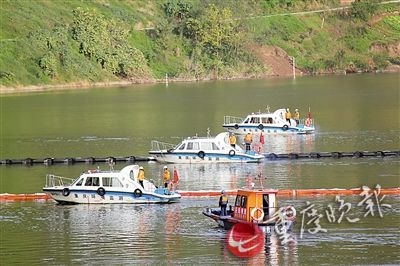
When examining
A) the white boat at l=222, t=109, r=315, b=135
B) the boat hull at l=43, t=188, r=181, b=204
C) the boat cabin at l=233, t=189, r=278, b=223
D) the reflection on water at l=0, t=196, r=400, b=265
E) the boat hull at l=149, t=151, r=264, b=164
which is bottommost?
the reflection on water at l=0, t=196, r=400, b=265

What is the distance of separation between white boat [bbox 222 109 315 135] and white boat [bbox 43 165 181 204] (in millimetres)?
45104

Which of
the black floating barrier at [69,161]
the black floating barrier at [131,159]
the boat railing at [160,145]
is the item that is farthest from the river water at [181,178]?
the black floating barrier at [131,159]

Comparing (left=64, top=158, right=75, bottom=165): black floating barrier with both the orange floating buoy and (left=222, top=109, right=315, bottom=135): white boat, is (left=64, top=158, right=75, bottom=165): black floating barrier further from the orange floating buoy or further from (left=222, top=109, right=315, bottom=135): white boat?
(left=222, top=109, right=315, bottom=135): white boat

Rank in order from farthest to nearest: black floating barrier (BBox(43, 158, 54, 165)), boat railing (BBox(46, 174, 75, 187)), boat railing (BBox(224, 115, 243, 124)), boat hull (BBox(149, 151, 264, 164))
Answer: boat railing (BBox(224, 115, 243, 124)) < black floating barrier (BBox(43, 158, 54, 165)) < boat hull (BBox(149, 151, 264, 164)) < boat railing (BBox(46, 174, 75, 187))

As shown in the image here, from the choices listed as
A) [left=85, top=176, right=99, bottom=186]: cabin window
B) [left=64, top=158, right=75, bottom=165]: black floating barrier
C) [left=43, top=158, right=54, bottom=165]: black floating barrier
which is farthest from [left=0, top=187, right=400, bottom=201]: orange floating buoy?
[left=64, top=158, right=75, bottom=165]: black floating barrier

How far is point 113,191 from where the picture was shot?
71.8 meters

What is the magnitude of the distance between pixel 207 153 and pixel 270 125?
2564cm

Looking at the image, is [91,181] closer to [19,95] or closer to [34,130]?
[34,130]

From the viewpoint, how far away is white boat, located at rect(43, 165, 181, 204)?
7144 centimetres

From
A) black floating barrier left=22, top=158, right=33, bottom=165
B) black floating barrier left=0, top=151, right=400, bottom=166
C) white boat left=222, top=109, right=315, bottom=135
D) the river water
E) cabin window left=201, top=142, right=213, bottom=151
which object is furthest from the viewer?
white boat left=222, top=109, right=315, bottom=135

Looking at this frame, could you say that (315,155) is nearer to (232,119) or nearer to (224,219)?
(224,219)

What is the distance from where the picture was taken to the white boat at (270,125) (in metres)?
116

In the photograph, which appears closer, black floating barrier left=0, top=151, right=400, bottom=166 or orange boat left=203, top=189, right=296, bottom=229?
orange boat left=203, top=189, right=296, bottom=229

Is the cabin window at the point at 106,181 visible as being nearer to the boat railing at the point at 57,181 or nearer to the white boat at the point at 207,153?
the boat railing at the point at 57,181
